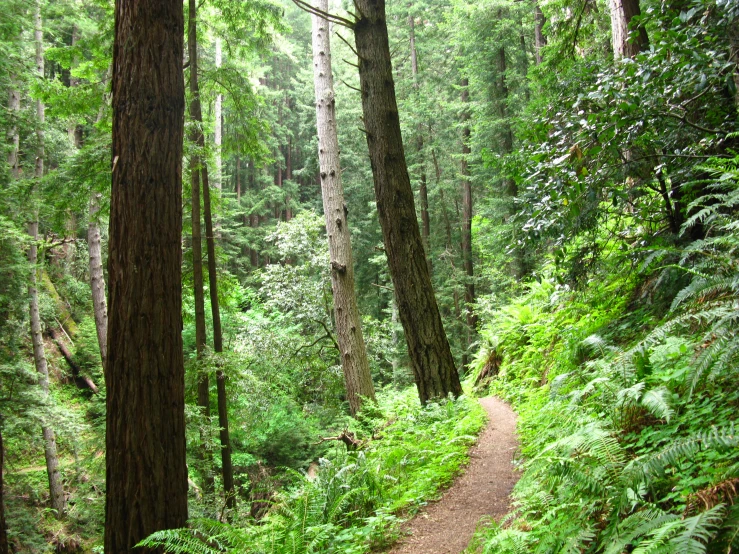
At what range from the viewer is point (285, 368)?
14297 mm

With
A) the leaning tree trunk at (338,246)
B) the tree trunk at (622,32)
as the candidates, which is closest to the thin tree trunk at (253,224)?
the leaning tree trunk at (338,246)

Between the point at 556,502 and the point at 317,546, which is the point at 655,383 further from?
the point at 317,546

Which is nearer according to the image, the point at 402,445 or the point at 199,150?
the point at 402,445

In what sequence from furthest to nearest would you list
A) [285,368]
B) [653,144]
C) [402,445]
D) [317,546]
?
1. [285,368]
2. [402,445]
3. [653,144]
4. [317,546]

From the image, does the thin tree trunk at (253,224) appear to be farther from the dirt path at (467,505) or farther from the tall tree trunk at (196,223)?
the dirt path at (467,505)

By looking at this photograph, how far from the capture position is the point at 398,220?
255 inches

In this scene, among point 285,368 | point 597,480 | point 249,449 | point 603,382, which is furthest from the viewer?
point 249,449

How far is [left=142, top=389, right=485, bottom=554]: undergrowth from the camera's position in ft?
11.5

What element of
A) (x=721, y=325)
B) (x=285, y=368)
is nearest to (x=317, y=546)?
(x=721, y=325)

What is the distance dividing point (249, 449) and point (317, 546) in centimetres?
1408

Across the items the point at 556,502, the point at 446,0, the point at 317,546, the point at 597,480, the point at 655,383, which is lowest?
the point at 317,546

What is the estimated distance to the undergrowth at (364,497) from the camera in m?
3.52

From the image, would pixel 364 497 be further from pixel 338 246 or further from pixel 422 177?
pixel 422 177

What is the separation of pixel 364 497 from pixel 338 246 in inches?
246
